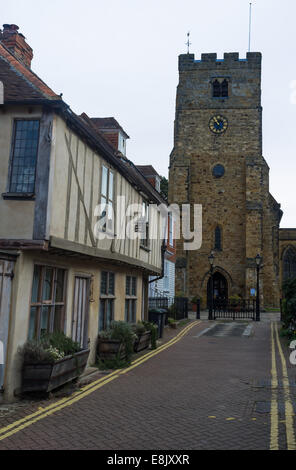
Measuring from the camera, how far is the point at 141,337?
1387 cm

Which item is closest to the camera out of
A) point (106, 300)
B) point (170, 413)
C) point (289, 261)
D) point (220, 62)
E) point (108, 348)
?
point (170, 413)

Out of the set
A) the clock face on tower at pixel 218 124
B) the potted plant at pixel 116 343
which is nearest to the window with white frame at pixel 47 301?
the potted plant at pixel 116 343

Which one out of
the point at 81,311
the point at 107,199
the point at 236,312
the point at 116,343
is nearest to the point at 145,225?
the point at 107,199

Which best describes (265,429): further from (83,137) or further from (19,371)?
(83,137)

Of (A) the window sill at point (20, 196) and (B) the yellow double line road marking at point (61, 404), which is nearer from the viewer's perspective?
(B) the yellow double line road marking at point (61, 404)

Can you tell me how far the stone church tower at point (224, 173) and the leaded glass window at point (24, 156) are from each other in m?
29.8

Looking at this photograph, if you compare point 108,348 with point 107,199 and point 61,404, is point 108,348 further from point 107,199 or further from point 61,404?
point 61,404

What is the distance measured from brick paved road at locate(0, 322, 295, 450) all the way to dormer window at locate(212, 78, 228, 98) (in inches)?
1341

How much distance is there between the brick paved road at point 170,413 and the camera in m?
5.82

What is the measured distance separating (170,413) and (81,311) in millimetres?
4293

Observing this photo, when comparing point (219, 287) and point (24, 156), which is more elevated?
point (24, 156)

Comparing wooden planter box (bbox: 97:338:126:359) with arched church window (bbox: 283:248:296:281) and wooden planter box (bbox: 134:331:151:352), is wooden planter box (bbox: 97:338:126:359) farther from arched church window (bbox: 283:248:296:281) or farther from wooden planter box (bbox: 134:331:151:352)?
arched church window (bbox: 283:248:296:281)

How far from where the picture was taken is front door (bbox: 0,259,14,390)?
746cm

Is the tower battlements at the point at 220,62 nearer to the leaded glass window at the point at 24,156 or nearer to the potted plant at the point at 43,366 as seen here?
the leaded glass window at the point at 24,156
